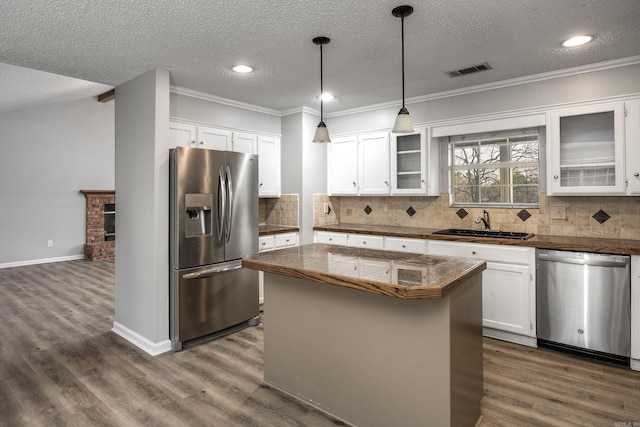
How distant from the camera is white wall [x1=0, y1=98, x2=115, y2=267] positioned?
22.7 ft

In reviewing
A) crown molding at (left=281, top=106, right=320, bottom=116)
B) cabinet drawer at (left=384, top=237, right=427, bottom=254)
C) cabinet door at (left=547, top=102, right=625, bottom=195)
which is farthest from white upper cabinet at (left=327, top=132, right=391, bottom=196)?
cabinet door at (left=547, top=102, right=625, bottom=195)

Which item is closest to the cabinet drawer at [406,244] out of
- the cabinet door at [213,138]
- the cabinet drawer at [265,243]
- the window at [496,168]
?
the window at [496,168]

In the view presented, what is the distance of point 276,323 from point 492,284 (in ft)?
6.79

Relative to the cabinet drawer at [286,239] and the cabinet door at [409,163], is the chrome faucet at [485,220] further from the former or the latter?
the cabinet drawer at [286,239]

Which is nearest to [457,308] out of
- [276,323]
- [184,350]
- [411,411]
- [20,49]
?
[411,411]

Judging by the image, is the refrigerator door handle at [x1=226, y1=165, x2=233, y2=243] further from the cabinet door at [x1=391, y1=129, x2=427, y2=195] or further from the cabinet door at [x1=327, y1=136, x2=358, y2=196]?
the cabinet door at [x1=391, y1=129, x2=427, y2=195]

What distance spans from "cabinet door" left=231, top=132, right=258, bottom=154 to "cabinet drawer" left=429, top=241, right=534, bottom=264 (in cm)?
240

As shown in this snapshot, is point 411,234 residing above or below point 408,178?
below

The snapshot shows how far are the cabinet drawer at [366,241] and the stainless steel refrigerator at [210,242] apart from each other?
1.17m

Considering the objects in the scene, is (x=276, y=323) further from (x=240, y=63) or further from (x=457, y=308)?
(x=240, y=63)

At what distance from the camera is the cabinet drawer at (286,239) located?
455 centimetres

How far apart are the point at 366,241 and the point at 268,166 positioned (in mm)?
1614

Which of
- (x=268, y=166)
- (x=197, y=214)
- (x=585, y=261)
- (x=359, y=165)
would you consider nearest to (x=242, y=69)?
(x=197, y=214)

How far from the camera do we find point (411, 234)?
152 inches
